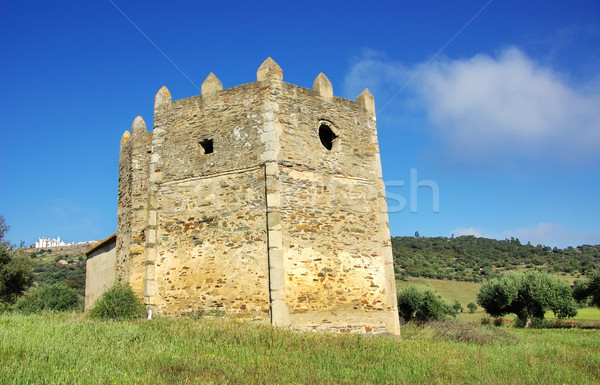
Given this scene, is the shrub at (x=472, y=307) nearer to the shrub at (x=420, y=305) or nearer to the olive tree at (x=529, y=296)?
the olive tree at (x=529, y=296)

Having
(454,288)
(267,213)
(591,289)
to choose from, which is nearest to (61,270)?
(267,213)

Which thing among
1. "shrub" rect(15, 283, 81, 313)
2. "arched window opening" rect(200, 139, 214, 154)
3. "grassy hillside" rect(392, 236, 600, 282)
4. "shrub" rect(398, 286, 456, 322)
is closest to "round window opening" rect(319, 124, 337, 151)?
"arched window opening" rect(200, 139, 214, 154)

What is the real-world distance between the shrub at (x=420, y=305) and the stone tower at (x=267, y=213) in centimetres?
1681

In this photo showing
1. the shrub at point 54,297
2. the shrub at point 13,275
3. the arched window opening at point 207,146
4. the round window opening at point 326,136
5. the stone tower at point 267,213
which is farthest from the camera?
the shrub at point 54,297

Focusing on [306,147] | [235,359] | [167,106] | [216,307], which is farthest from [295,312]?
[167,106]

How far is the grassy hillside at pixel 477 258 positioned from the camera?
48062 mm

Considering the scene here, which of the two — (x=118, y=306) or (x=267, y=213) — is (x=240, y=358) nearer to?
(x=267, y=213)

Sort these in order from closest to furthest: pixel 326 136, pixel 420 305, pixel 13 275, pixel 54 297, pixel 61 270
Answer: pixel 326 136
pixel 13 275
pixel 54 297
pixel 420 305
pixel 61 270

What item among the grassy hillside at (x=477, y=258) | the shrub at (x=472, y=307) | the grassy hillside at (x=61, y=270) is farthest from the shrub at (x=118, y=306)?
the grassy hillside at (x=477, y=258)

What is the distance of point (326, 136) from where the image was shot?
45.7 ft

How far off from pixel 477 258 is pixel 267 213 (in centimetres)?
5210

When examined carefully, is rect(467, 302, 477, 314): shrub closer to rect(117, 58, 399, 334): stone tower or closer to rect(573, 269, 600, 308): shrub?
rect(573, 269, 600, 308): shrub

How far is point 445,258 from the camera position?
57000 mm

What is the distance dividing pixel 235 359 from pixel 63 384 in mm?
2784
